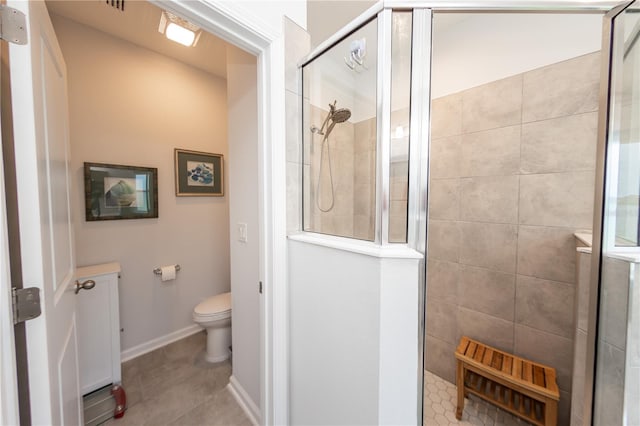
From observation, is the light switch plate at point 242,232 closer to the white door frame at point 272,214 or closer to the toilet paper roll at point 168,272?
the white door frame at point 272,214

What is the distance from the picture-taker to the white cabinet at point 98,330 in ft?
5.09

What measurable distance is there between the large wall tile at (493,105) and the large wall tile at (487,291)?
3.17 ft

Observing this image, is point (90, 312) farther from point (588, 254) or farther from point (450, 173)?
point (588, 254)

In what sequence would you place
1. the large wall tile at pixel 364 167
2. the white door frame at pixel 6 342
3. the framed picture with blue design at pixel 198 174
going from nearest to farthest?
the white door frame at pixel 6 342
the large wall tile at pixel 364 167
the framed picture with blue design at pixel 198 174

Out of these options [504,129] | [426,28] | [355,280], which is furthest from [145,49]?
[504,129]

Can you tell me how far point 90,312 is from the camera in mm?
1580

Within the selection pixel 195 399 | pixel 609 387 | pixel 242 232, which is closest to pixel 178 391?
pixel 195 399

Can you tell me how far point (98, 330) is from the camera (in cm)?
160

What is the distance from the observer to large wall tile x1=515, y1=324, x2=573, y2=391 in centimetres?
134

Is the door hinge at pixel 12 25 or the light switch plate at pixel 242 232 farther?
the light switch plate at pixel 242 232

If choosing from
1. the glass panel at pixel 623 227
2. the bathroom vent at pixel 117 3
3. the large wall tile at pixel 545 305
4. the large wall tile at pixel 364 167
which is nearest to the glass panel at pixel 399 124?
the large wall tile at pixel 364 167

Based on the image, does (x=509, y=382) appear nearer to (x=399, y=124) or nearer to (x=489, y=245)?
(x=489, y=245)

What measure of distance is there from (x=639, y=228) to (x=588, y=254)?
271 mm

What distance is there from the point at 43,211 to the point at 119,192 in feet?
4.83
